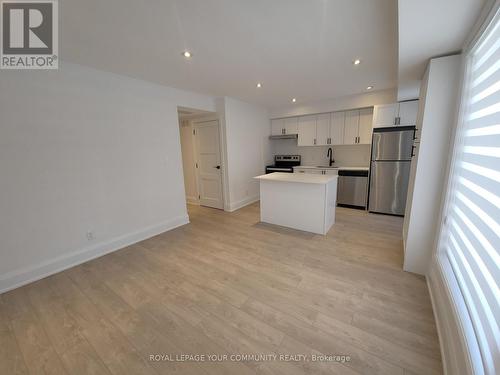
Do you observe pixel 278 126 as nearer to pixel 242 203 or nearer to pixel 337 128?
pixel 337 128

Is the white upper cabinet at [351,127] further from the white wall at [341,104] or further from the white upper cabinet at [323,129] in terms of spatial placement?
the white upper cabinet at [323,129]

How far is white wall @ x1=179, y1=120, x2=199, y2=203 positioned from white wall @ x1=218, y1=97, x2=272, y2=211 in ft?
3.68

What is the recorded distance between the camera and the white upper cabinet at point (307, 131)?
4992 millimetres

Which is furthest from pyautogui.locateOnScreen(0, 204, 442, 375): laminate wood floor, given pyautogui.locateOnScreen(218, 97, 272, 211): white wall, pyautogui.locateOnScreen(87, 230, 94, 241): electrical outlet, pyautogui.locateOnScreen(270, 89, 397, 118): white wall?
pyautogui.locateOnScreen(270, 89, 397, 118): white wall

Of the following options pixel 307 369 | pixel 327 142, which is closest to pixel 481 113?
pixel 307 369

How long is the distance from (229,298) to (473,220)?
1.93 meters

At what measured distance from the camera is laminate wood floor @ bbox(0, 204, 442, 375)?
4.29 feet

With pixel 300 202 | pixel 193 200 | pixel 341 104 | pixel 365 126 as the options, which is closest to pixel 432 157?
pixel 300 202

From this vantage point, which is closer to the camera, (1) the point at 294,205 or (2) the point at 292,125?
(1) the point at 294,205

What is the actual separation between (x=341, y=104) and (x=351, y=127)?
0.59m

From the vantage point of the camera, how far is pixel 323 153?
5.27 metres

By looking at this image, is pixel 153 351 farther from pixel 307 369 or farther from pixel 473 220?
pixel 473 220

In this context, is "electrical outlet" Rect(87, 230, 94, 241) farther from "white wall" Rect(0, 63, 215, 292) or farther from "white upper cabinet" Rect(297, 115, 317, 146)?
"white upper cabinet" Rect(297, 115, 317, 146)

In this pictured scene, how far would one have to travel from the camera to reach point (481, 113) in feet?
4.00
